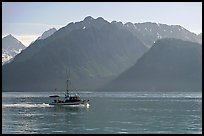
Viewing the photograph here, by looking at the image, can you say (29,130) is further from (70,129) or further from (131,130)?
(131,130)

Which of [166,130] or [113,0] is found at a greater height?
[113,0]

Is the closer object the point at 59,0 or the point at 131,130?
the point at 59,0

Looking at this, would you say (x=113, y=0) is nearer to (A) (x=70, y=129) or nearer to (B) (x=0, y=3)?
(B) (x=0, y=3)

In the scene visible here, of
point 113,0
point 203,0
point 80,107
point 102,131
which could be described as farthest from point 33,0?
point 80,107

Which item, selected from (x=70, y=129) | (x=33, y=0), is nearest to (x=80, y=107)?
(x=70, y=129)

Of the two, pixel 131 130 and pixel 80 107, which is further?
pixel 80 107

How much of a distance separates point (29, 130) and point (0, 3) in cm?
5206

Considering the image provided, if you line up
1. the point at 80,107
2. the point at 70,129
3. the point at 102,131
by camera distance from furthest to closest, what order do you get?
the point at 80,107
the point at 70,129
the point at 102,131

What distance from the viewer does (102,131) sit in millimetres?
62062

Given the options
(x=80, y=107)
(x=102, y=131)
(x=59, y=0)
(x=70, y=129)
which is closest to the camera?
(x=59, y=0)

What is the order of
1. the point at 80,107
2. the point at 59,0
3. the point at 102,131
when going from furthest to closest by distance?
the point at 80,107
the point at 102,131
the point at 59,0

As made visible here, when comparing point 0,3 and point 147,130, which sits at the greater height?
point 0,3

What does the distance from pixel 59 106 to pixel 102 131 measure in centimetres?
7541

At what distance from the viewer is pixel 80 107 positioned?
131875 mm
